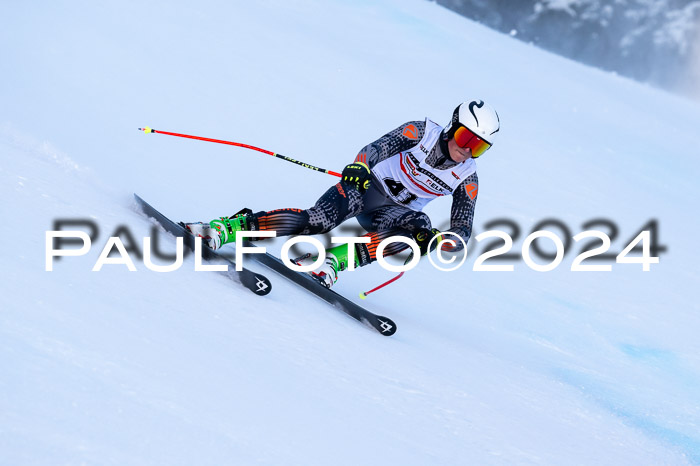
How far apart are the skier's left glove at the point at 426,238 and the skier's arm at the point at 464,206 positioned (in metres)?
0.14

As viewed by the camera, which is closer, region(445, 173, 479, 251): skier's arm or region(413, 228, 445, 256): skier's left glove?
region(413, 228, 445, 256): skier's left glove

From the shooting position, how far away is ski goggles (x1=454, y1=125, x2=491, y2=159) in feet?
11.5

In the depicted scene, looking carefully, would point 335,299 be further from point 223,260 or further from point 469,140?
point 469,140

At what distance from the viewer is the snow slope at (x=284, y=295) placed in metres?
1.82

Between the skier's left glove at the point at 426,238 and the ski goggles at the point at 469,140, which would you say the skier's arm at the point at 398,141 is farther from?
the skier's left glove at the point at 426,238

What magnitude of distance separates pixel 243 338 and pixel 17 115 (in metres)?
3.32

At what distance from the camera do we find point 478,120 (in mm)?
3480

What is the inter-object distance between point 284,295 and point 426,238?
0.80 m

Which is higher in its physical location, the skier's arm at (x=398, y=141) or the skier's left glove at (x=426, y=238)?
the skier's arm at (x=398, y=141)

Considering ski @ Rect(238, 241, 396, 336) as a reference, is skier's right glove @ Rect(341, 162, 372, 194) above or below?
above

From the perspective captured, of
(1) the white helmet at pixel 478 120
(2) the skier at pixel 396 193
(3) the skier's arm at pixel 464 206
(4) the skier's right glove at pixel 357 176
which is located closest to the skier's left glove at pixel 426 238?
(2) the skier at pixel 396 193
